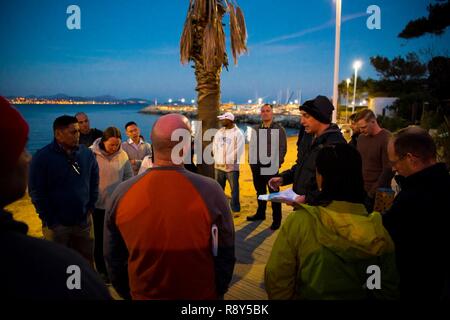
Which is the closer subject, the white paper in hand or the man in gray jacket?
the white paper in hand

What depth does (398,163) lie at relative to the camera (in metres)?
2.28

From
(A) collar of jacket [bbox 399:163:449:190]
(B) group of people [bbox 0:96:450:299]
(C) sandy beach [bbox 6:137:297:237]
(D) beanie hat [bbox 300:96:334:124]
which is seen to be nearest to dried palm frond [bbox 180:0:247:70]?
(C) sandy beach [bbox 6:137:297:237]

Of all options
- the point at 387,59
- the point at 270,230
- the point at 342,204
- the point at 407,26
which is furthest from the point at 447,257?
the point at 387,59

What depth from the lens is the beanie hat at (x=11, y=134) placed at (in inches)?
39.3

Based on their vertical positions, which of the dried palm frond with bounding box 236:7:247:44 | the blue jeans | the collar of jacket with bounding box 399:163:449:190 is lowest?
the blue jeans

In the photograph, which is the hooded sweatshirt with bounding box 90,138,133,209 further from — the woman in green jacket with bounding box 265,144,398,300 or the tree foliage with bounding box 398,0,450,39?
the tree foliage with bounding box 398,0,450,39

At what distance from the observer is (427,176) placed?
2.10 m

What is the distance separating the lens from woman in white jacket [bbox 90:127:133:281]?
433 cm

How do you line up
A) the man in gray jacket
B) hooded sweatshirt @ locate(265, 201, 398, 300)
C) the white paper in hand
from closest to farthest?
1. hooded sweatshirt @ locate(265, 201, 398, 300)
2. the white paper in hand
3. the man in gray jacket

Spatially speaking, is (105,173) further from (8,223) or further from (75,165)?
(8,223)

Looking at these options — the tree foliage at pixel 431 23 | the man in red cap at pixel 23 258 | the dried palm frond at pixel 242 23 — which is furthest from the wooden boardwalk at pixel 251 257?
the tree foliage at pixel 431 23

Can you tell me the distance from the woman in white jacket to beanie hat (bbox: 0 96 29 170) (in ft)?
11.3

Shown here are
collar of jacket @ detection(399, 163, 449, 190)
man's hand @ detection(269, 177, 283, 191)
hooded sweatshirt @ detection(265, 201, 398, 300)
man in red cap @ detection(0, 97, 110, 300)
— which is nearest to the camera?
man in red cap @ detection(0, 97, 110, 300)

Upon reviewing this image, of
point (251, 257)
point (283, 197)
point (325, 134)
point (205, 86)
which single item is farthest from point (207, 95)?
point (283, 197)
